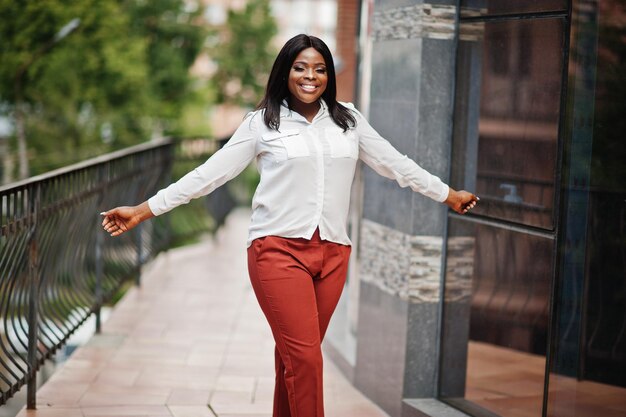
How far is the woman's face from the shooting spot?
3.42 metres

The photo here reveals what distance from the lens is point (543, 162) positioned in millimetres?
3902

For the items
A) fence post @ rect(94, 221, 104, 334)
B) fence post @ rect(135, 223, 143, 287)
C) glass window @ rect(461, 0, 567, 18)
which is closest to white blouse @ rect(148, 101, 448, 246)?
glass window @ rect(461, 0, 567, 18)

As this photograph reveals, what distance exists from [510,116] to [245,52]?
145 ft

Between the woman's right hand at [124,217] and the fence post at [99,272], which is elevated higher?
the woman's right hand at [124,217]

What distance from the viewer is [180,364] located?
18.5 ft

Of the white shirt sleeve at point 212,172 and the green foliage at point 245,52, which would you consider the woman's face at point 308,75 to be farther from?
the green foliage at point 245,52

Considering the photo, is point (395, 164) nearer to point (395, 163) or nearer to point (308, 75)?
point (395, 163)

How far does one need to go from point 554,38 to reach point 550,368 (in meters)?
1.38

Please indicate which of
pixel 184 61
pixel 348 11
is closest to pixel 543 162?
pixel 348 11

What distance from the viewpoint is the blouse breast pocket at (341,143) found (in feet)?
11.3

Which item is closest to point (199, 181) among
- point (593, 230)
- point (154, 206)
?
point (154, 206)

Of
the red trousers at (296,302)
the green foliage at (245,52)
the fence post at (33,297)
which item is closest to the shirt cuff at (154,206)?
the red trousers at (296,302)

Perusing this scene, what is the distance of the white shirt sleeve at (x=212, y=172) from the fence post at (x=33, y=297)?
1327 millimetres

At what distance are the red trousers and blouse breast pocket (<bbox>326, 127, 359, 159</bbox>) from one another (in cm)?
31
